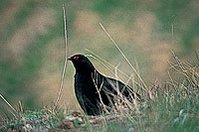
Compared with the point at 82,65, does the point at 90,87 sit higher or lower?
lower

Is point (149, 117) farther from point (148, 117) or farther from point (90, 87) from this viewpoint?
point (90, 87)

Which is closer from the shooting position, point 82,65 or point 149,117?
point 149,117

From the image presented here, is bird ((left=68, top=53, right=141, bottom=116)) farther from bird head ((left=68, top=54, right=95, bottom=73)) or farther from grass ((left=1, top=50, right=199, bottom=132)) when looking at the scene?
grass ((left=1, top=50, right=199, bottom=132))

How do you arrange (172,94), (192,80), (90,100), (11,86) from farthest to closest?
(11,86)
(90,100)
(192,80)
(172,94)

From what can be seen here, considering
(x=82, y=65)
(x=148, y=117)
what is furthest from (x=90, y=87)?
(x=148, y=117)

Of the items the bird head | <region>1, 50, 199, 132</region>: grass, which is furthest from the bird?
<region>1, 50, 199, 132</region>: grass

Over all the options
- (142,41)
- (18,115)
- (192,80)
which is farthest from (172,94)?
(142,41)

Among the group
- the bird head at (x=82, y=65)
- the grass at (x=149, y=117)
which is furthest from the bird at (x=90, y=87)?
the grass at (x=149, y=117)

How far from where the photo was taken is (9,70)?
6949mm

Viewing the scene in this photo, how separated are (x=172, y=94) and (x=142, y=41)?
2757mm

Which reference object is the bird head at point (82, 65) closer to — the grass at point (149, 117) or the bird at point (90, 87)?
the bird at point (90, 87)

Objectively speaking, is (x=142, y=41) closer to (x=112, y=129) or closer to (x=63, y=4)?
(x=63, y=4)

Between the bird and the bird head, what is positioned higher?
the bird head

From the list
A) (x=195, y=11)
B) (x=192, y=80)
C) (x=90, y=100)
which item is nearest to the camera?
(x=192, y=80)
